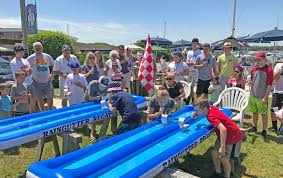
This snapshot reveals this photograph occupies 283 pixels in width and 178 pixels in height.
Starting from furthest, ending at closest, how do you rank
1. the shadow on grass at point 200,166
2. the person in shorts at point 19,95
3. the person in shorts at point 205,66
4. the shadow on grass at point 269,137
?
the person in shorts at point 205,66
the shadow on grass at point 269,137
the person in shorts at point 19,95
the shadow on grass at point 200,166

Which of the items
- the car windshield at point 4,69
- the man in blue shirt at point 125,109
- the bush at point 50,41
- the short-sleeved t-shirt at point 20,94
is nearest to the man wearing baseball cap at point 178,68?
the man in blue shirt at point 125,109

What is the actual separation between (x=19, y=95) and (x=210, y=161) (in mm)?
4062

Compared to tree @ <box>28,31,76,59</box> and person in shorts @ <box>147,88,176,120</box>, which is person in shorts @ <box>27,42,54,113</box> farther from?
tree @ <box>28,31,76,59</box>

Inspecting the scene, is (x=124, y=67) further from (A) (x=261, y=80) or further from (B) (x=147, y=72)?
(A) (x=261, y=80)

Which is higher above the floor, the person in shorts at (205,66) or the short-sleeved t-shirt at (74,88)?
the person in shorts at (205,66)

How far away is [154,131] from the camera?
3.88 metres

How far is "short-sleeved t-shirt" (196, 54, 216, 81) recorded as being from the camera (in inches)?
294

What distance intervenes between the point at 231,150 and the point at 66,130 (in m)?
2.52

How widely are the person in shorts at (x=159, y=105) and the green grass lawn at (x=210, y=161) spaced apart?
92 cm

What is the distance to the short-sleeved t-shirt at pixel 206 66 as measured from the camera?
7.46 metres

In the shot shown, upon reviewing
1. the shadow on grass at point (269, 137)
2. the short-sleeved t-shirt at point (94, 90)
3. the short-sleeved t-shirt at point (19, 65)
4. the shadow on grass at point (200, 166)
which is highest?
the short-sleeved t-shirt at point (19, 65)

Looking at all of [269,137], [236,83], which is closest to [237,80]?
[236,83]

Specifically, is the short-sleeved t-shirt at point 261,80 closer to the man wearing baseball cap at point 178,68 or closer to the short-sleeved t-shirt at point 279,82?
the short-sleeved t-shirt at point 279,82

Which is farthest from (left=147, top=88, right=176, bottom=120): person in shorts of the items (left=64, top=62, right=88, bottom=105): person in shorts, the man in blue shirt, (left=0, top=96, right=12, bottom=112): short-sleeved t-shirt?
(left=0, top=96, right=12, bottom=112): short-sleeved t-shirt
